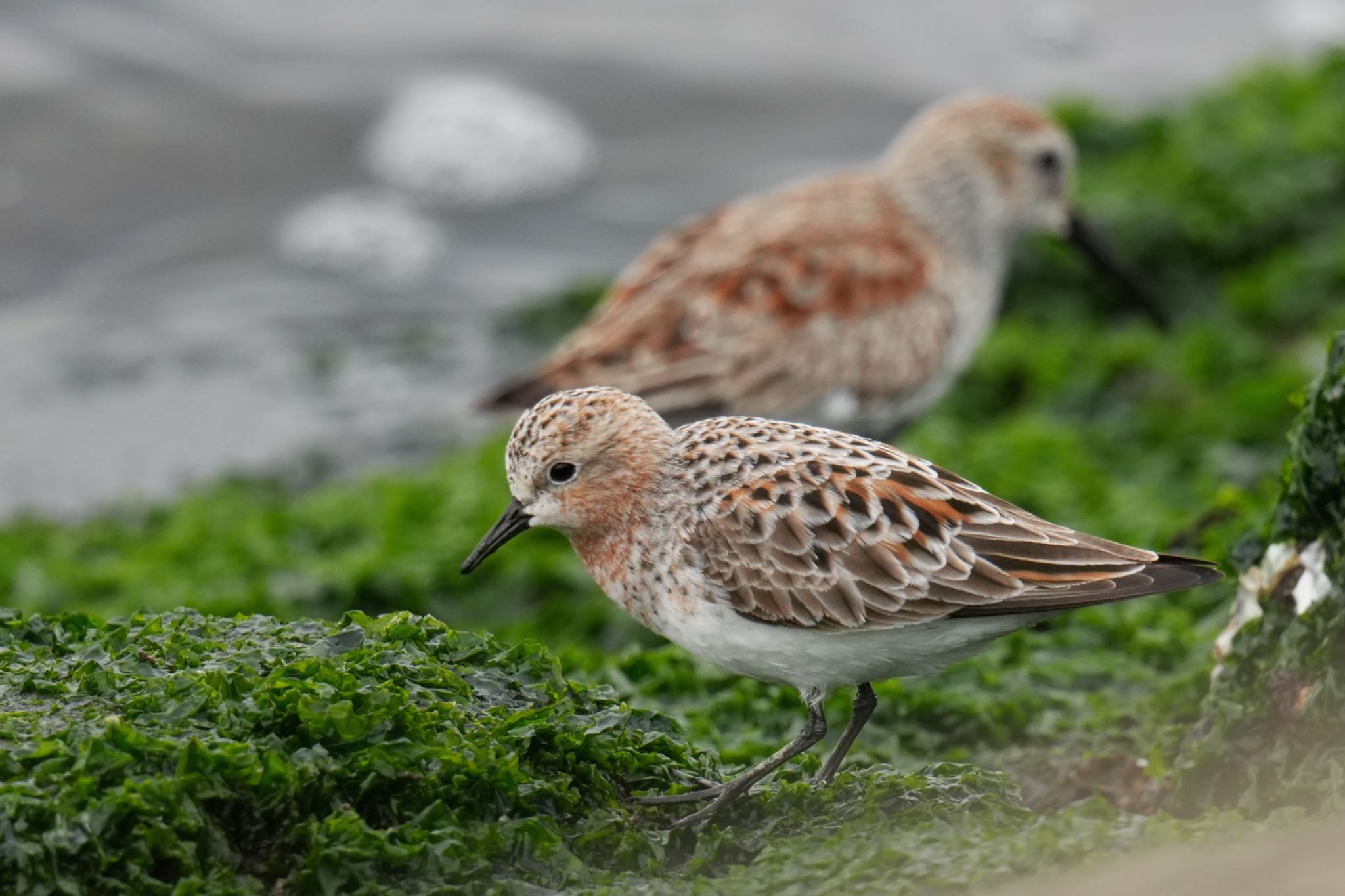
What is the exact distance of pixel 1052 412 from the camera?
9797 millimetres

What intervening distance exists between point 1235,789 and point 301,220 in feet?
35.1

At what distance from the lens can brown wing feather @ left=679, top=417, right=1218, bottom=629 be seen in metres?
4.54

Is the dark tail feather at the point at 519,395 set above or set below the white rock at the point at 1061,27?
below

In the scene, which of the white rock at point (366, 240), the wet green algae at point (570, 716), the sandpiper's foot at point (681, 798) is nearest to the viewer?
the wet green algae at point (570, 716)

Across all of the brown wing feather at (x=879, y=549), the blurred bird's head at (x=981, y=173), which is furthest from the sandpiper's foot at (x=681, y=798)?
the blurred bird's head at (x=981, y=173)

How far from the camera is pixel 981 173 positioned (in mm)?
9250

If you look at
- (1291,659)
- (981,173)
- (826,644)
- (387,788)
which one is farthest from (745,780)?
(981,173)

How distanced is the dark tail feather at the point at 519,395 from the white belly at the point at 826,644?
3149mm

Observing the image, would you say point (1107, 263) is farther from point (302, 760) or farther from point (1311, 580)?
point (302, 760)

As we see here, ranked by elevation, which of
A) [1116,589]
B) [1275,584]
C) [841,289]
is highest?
[841,289]

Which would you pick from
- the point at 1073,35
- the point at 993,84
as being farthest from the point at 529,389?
the point at 1073,35

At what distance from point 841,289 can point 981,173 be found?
1371mm

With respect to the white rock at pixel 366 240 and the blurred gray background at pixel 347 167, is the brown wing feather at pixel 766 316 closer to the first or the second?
the blurred gray background at pixel 347 167

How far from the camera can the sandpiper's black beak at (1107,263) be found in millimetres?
10125
